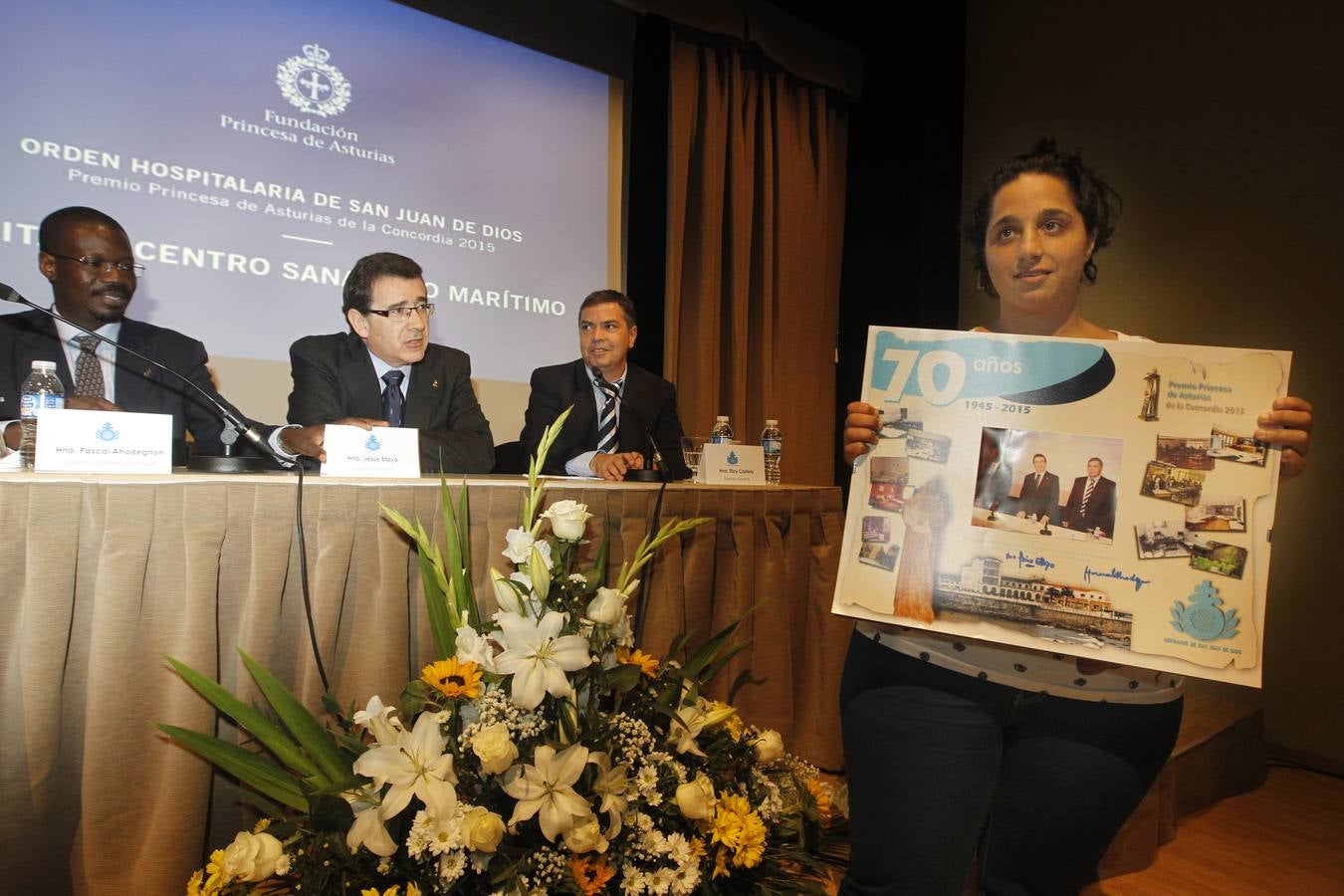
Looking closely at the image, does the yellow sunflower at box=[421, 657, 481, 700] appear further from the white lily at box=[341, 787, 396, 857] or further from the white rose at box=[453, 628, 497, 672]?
the white lily at box=[341, 787, 396, 857]

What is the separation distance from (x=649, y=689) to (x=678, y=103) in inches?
124

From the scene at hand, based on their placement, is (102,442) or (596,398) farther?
(596,398)

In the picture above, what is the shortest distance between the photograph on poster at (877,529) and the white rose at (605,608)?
13.3 inches

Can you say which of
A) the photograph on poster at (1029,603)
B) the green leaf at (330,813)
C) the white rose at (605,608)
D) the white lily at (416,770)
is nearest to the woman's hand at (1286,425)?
the photograph on poster at (1029,603)

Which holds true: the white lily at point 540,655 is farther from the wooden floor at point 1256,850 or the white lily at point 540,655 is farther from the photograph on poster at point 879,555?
the wooden floor at point 1256,850

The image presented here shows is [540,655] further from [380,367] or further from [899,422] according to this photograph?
[380,367]

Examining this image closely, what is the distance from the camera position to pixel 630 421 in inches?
126

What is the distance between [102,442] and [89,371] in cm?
125

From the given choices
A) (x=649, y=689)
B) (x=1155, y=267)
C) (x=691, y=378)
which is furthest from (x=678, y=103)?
(x=649, y=689)

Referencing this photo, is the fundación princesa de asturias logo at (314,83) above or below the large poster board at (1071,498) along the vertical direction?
above

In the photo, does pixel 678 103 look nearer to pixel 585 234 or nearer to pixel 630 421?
pixel 585 234

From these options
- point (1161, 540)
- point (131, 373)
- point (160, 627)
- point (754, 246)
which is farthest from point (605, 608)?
point (754, 246)

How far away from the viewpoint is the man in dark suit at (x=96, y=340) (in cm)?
236

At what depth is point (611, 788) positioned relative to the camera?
105cm
